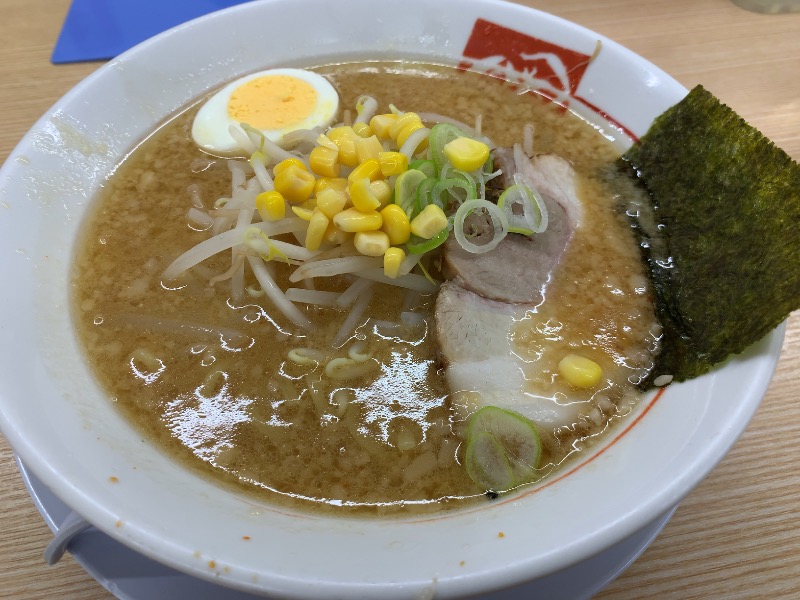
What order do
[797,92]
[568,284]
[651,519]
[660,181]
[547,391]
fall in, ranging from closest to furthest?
[651,519] → [547,391] → [568,284] → [660,181] → [797,92]

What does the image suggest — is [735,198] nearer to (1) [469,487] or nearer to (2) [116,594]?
(1) [469,487]

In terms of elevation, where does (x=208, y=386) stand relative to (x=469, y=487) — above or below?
below

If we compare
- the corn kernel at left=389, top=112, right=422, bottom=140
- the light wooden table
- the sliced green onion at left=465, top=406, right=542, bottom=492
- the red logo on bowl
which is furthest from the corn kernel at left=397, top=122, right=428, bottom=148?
the light wooden table

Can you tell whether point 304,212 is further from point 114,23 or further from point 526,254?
A: point 114,23

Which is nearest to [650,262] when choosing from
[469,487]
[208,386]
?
[469,487]

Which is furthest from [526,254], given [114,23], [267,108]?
[114,23]

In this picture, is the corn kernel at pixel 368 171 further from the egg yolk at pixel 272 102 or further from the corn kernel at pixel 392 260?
the egg yolk at pixel 272 102

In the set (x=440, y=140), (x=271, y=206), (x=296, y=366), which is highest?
(x=440, y=140)

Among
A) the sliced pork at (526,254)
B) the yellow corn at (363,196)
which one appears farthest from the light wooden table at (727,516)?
the yellow corn at (363,196)
